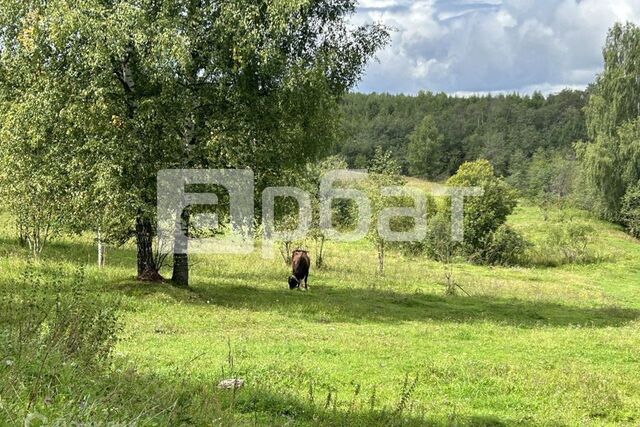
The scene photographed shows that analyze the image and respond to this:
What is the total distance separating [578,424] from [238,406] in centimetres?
508

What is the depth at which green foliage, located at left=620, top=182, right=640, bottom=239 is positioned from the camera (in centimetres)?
5734

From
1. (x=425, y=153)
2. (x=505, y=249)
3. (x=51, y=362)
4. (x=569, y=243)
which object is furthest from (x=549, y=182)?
(x=51, y=362)

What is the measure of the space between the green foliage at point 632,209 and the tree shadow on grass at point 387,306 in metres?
38.2

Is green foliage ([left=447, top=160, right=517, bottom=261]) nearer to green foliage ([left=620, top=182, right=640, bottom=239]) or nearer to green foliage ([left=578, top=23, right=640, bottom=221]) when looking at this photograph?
A: green foliage ([left=578, top=23, right=640, bottom=221])

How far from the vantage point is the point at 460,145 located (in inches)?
5359

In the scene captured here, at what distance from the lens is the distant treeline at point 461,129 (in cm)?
12444

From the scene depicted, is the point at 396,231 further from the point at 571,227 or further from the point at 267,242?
the point at 571,227

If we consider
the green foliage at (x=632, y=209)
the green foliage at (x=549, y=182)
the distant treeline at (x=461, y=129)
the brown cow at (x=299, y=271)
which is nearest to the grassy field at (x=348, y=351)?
the brown cow at (x=299, y=271)

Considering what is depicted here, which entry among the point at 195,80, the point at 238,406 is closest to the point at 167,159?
the point at 195,80

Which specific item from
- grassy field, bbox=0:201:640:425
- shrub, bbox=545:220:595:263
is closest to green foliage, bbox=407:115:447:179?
shrub, bbox=545:220:595:263

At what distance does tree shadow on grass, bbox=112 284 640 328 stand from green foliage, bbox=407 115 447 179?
101 m

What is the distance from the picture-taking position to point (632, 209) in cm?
5828

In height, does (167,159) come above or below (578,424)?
above

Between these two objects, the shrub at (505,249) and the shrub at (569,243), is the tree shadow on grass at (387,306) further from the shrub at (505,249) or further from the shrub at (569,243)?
the shrub at (569,243)
